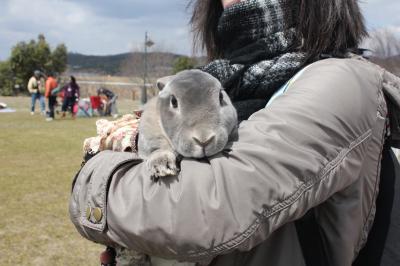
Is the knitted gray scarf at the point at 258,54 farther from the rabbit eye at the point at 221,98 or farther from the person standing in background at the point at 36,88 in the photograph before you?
the person standing in background at the point at 36,88

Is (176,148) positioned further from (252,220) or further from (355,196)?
(355,196)

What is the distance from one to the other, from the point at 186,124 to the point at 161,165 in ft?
0.68

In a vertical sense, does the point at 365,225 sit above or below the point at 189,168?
below

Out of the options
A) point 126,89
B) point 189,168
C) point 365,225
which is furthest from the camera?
point 126,89

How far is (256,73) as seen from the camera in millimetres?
2023

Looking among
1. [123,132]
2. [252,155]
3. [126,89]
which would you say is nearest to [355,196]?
[252,155]

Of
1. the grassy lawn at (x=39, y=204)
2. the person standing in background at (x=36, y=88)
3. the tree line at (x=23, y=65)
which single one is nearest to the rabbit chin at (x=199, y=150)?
the grassy lawn at (x=39, y=204)

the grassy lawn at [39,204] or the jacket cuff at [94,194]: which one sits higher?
the jacket cuff at [94,194]

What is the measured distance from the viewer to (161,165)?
1561 millimetres

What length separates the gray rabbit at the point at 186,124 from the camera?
1.57 m

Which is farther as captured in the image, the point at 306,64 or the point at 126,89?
the point at 126,89

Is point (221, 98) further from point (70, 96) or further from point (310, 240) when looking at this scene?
point (70, 96)

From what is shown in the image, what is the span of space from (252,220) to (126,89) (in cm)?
5354

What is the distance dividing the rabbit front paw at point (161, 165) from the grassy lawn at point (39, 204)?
4139 millimetres
